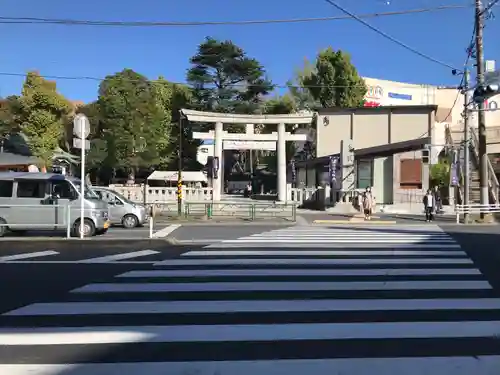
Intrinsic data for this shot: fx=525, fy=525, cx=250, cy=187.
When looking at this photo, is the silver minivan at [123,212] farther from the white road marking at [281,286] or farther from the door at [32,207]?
the white road marking at [281,286]

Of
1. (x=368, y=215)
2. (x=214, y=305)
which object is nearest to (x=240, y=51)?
(x=368, y=215)

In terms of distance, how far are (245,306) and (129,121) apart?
39.8 metres

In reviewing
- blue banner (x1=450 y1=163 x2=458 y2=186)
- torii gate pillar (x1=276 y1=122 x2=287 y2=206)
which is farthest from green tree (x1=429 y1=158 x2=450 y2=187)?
torii gate pillar (x1=276 y1=122 x2=287 y2=206)

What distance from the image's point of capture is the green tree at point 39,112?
41.0 m

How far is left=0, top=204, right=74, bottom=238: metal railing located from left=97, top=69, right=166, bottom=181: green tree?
94.6 feet

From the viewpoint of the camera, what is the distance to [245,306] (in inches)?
282

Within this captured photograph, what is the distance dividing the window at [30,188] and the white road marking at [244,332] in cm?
1125

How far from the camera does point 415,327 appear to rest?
614 cm

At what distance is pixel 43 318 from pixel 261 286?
3.40 m

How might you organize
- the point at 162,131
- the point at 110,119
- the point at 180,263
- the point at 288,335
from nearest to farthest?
the point at 288,335
the point at 180,263
the point at 110,119
the point at 162,131

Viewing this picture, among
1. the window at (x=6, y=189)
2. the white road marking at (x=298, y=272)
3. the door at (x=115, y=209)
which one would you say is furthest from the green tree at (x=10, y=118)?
the white road marking at (x=298, y=272)

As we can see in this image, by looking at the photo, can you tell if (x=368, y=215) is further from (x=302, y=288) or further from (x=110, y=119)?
(x=110, y=119)

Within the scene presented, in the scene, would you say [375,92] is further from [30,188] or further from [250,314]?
[250,314]

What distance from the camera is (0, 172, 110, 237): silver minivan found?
15.9m
